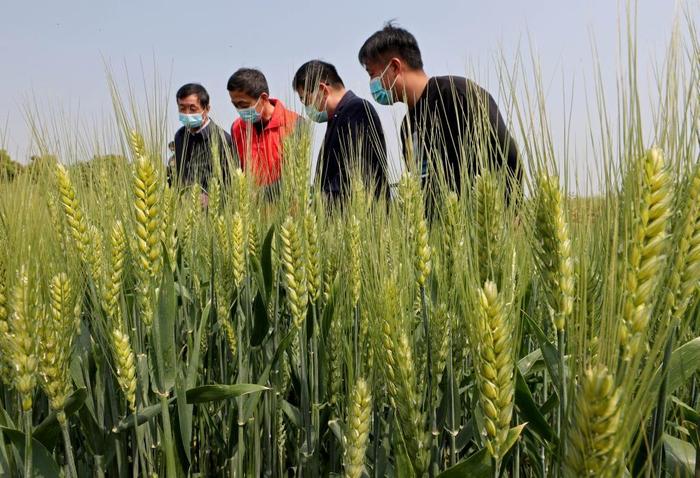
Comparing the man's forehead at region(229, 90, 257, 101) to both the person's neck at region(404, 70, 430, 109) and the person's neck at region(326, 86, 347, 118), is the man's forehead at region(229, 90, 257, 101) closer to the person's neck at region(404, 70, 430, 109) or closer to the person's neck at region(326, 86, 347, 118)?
the person's neck at region(326, 86, 347, 118)

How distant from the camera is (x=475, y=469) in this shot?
78 cm

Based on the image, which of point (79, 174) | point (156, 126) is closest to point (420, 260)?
point (156, 126)

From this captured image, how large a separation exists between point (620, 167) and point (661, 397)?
0.30 metres

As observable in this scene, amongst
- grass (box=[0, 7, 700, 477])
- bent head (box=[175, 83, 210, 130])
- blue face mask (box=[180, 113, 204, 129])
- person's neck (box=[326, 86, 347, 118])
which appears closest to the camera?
grass (box=[0, 7, 700, 477])

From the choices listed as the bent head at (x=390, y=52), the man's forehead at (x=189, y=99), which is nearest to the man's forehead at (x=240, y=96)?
the man's forehead at (x=189, y=99)

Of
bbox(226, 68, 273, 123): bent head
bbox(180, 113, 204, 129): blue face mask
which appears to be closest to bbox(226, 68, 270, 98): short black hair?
bbox(226, 68, 273, 123): bent head

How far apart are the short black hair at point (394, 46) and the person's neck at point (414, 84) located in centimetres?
4

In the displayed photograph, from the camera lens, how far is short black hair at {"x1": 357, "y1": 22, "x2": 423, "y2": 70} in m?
2.96

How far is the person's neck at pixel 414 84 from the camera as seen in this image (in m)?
2.90

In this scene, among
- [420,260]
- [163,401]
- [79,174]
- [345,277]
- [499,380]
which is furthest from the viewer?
[79,174]

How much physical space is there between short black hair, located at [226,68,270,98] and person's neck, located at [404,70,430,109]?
114cm

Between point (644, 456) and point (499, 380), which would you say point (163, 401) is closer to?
point (499, 380)

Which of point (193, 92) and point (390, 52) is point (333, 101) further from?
point (193, 92)

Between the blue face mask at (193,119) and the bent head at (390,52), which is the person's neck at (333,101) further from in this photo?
the blue face mask at (193,119)
